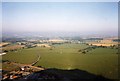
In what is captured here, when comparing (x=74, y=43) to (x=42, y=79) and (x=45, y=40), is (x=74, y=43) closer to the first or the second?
(x=45, y=40)

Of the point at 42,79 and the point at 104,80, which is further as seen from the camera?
the point at 104,80

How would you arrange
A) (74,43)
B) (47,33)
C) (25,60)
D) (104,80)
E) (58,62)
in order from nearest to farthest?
(104,80) < (58,62) < (25,60) < (74,43) < (47,33)

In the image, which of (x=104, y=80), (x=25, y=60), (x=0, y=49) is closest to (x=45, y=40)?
(x=0, y=49)

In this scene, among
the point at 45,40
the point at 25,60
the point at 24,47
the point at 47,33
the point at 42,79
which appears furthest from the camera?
the point at 47,33

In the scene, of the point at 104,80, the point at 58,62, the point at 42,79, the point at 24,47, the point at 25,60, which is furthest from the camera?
the point at 24,47

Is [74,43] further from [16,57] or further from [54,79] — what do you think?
[54,79]

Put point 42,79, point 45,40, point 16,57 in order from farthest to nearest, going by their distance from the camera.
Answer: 1. point 45,40
2. point 16,57
3. point 42,79

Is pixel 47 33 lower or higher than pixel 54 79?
higher

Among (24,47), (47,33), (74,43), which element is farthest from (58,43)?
(47,33)

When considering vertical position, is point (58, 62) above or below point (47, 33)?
below
